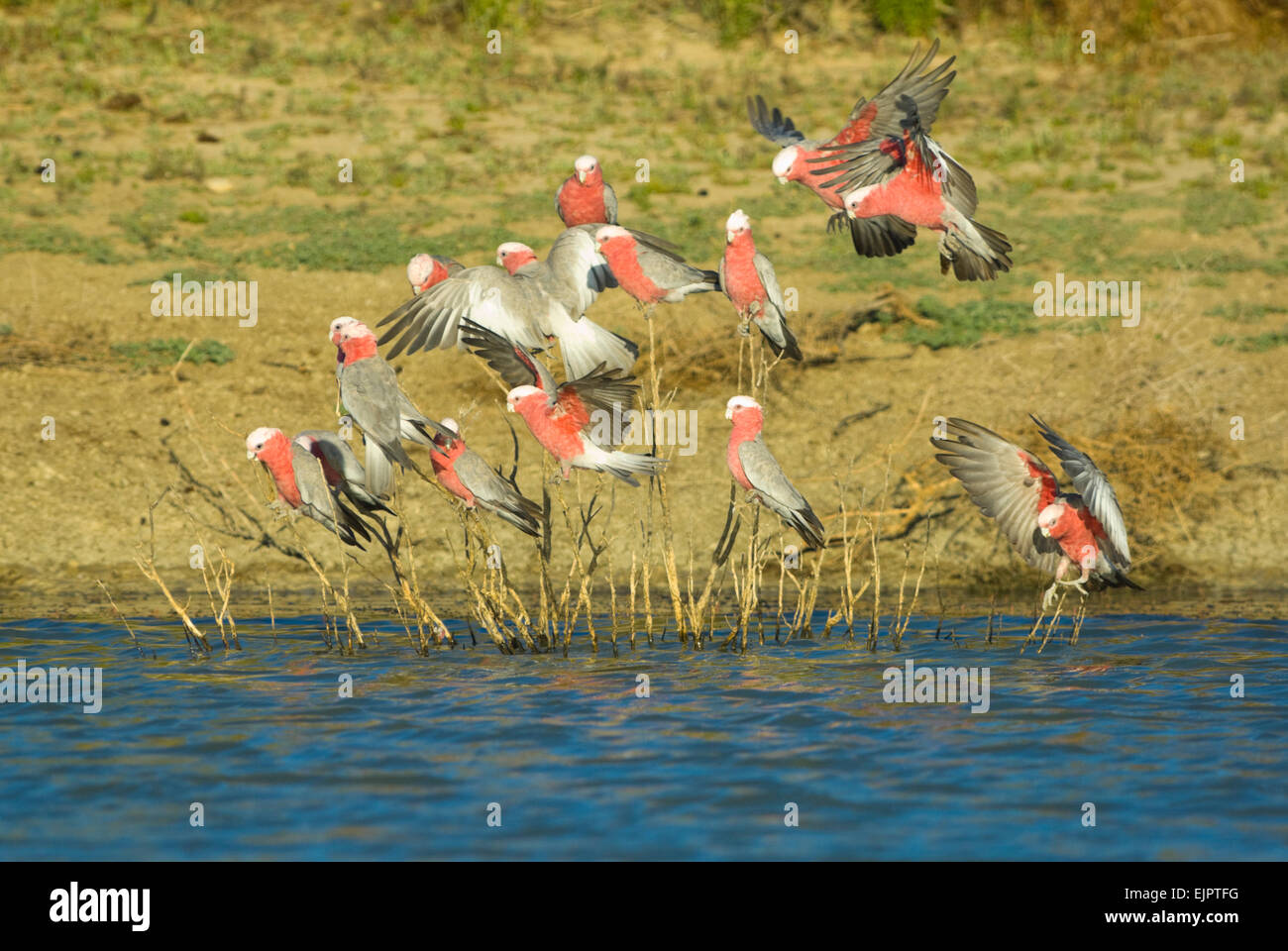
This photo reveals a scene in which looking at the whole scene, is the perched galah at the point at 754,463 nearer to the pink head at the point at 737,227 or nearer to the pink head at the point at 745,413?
the pink head at the point at 745,413

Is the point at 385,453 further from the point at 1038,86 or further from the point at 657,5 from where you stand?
the point at 657,5

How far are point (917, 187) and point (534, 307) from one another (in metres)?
1.84

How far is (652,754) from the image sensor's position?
6664mm

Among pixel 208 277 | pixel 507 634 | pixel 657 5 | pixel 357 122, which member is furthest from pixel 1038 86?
pixel 507 634

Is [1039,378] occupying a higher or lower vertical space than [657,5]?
lower

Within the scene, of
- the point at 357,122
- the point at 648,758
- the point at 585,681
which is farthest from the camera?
the point at 357,122

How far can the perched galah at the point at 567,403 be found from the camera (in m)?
6.93

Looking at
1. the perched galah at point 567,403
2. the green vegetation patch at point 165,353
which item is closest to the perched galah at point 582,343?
the perched galah at point 567,403

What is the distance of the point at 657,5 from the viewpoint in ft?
70.6

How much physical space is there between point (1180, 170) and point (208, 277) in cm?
991

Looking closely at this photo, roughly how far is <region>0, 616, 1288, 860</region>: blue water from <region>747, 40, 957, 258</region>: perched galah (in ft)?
7.15

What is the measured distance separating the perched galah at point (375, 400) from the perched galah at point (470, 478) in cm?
9

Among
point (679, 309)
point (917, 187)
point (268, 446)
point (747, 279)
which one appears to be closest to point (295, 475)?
point (268, 446)

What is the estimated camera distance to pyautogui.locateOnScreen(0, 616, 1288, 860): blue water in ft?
19.0
